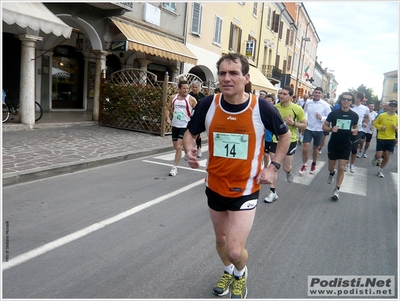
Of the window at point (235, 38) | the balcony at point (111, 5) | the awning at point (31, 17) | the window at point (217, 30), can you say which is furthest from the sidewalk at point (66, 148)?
the window at point (235, 38)

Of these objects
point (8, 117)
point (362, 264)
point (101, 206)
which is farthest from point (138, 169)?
point (8, 117)

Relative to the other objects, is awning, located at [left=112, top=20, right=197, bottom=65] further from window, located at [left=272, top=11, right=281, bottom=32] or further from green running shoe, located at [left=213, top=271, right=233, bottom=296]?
window, located at [left=272, top=11, right=281, bottom=32]

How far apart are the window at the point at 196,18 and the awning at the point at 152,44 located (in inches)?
84.0

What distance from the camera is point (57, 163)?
276 inches

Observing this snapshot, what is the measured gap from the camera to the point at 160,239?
4.05 meters

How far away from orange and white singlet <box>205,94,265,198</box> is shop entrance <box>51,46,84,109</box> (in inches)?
583

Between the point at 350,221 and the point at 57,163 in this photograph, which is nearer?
the point at 350,221

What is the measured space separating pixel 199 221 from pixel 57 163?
12.2 feet

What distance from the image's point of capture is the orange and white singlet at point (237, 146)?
2750 mm

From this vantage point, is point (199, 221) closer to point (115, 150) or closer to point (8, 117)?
point (115, 150)

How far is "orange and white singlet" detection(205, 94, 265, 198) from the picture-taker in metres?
2.75

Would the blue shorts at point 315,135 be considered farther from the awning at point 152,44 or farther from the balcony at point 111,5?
the balcony at point 111,5

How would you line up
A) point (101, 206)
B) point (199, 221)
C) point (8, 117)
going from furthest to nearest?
point (8, 117) → point (101, 206) → point (199, 221)

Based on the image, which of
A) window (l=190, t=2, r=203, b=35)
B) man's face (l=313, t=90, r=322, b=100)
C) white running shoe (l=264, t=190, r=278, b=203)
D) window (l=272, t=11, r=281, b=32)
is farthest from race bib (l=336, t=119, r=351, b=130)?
window (l=272, t=11, r=281, b=32)
